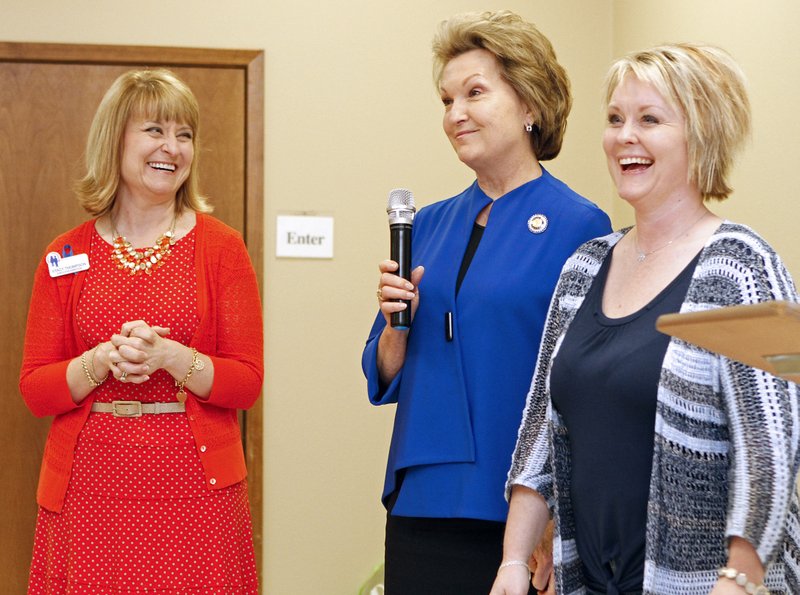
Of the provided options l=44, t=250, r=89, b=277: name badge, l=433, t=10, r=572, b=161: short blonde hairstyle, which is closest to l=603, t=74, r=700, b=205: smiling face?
l=433, t=10, r=572, b=161: short blonde hairstyle

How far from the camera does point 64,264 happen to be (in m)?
2.54

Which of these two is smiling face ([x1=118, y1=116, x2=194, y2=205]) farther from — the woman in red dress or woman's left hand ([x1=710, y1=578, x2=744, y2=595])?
woman's left hand ([x1=710, y1=578, x2=744, y2=595])

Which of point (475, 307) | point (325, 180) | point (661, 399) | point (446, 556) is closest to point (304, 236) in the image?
point (325, 180)

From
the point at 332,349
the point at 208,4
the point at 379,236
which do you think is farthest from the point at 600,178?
the point at 208,4

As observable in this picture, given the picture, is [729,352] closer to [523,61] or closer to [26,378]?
[523,61]

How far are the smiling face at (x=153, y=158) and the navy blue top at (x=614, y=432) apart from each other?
4.38 ft

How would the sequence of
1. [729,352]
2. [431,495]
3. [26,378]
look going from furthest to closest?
[26,378]
[431,495]
[729,352]

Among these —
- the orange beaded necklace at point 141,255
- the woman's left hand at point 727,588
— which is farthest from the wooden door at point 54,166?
the woman's left hand at point 727,588

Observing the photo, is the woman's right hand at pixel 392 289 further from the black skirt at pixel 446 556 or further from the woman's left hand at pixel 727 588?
the woman's left hand at pixel 727 588

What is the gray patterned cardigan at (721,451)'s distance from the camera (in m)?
1.40

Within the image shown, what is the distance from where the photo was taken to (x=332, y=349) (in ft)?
12.2

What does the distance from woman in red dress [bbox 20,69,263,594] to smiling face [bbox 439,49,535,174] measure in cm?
76

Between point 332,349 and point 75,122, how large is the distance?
4.10 ft

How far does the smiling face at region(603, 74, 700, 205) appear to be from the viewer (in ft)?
5.48
